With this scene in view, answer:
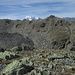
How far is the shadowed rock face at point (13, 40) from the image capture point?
121 meters

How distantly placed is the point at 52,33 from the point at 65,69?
299 ft

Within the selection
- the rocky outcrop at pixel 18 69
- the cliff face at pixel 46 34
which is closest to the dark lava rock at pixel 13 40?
the cliff face at pixel 46 34

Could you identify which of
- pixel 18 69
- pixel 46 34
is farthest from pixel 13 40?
pixel 18 69

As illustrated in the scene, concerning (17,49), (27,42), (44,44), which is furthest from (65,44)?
(17,49)

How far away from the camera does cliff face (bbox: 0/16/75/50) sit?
118000 millimetres

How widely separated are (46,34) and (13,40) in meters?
17.7

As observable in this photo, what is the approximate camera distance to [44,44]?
410 feet

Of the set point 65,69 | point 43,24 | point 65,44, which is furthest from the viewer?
point 43,24

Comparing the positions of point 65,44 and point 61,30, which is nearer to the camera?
point 65,44

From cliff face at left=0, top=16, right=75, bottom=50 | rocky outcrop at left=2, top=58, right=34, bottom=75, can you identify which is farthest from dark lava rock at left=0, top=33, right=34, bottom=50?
rocky outcrop at left=2, top=58, right=34, bottom=75

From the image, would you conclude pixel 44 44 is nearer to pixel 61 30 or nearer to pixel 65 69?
pixel 61 30

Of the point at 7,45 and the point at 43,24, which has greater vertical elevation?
the point at 43,24

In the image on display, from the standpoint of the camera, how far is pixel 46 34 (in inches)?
5226

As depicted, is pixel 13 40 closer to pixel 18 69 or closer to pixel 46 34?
pixel 46 34
